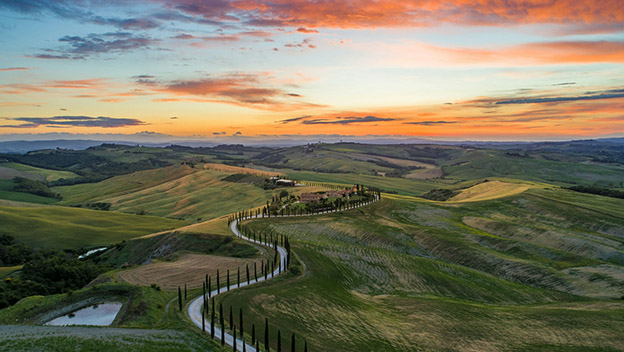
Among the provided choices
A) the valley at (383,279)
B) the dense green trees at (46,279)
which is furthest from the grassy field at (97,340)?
the dense green trees at (46,279)

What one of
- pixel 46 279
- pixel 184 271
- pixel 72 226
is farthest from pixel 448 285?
pixel 72 226

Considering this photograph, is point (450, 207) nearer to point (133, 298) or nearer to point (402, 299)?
point (402, 299)

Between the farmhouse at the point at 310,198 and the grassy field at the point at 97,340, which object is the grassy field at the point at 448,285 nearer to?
the grassy field at the point at 97,340

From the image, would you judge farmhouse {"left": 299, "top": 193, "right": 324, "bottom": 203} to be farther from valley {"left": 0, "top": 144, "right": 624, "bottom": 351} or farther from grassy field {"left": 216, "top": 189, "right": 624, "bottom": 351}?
grassy field {"left": 216, "top": 189, "right": 624, "bottom": 351}

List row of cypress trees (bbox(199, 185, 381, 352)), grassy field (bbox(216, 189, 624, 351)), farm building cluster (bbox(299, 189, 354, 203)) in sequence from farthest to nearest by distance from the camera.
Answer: farm building cluster (bbox(299, 189, 354, 203)), grassy field (bbox(216, 189, 624, 351)), row of cypress trees (bbox(199, 185, 381, 352))

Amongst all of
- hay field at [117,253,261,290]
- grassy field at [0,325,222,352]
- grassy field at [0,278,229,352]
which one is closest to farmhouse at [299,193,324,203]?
hay field at [117,253,261,290]

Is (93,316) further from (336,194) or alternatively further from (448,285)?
(336,194)
